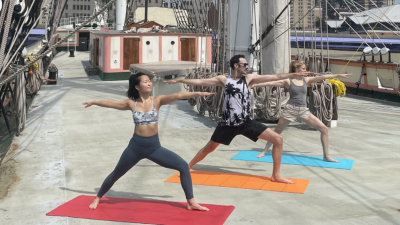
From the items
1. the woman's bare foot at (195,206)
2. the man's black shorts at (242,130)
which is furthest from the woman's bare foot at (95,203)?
the man's black shorts at (242,130)

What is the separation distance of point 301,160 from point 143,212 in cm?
331

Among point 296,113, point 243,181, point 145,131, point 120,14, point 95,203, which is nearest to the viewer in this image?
point 145,131

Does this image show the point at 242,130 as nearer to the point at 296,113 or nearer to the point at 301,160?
the point at 296,113

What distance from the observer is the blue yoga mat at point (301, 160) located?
7424 millimetres

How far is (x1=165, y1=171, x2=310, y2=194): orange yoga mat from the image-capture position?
6258 mm

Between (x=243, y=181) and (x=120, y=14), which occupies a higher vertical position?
(x=120, y=14)

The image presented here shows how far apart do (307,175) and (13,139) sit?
221 inches

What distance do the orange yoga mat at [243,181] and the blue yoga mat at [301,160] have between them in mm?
956

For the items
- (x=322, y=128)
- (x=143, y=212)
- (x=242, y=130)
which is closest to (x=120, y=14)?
(x=322, y=128)

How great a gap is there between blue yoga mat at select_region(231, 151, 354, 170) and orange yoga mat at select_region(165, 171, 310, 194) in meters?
0.96

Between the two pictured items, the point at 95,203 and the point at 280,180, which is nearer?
the point at 95,203

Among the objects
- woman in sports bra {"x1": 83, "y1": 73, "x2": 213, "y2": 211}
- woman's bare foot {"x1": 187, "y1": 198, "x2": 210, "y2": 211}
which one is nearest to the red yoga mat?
woman's bare foot {"x1": 187, "y1": 198, "x2": 210, "y2": 211}

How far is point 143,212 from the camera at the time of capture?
5.34 metres

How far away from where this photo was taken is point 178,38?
21594mm
